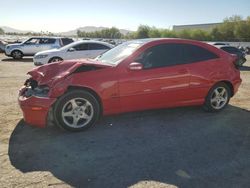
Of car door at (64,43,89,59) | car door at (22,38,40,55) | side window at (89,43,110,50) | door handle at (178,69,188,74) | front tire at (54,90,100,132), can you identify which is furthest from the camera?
car door at (22,38,40,55)

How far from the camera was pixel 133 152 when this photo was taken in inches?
170

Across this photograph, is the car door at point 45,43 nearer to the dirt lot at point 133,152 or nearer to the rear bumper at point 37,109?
the dirt lot at point 133,152

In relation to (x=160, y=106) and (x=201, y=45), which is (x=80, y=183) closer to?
(x=160, y=106)

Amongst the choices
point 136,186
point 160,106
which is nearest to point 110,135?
point 160,106

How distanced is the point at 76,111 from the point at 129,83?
105 centimetres

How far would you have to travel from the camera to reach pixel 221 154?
14.1 feet

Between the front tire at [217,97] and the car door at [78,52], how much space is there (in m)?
8.28

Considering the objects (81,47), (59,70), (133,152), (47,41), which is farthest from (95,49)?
(133,152)

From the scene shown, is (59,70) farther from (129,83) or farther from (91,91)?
(129,83)

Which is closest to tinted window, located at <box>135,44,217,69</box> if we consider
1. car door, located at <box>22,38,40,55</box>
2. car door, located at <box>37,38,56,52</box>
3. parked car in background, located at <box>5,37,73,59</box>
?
car door, located at <box>37,38,56,52</box>

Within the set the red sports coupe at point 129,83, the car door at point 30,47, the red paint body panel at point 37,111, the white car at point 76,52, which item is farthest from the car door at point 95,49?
the red paint body panel at point 37,111

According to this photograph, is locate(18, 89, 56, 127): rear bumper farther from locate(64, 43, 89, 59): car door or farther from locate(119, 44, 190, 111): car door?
locate(64, 43, 89, 59): car door

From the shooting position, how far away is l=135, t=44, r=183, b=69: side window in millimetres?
5516

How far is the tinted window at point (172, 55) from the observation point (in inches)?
219
